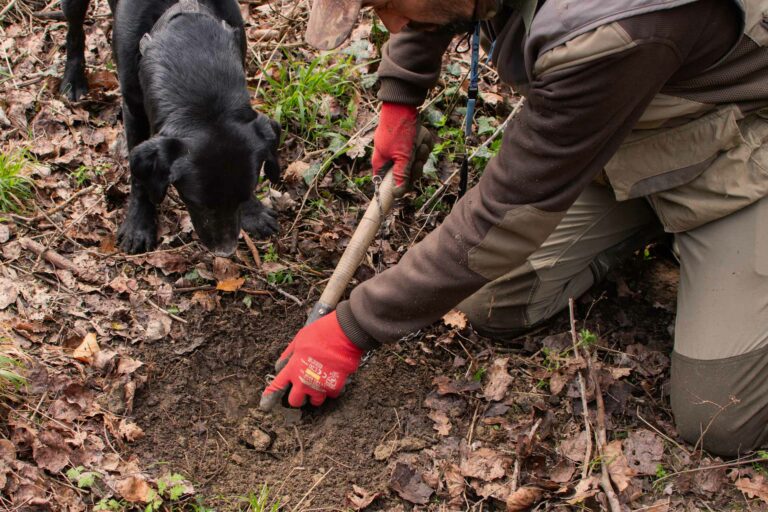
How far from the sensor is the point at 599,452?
296 cm

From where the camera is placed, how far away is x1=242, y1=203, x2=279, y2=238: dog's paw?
4012mm

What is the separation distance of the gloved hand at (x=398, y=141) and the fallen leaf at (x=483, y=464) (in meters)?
1.29

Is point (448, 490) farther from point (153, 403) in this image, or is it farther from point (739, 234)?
point (739, 234)

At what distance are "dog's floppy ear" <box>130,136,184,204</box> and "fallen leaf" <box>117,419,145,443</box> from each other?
1.05 metres

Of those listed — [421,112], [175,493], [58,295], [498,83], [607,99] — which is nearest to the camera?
[607,99]

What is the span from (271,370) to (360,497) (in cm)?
81

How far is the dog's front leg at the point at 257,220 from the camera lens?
4012mm

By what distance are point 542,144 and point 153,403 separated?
1.91 m

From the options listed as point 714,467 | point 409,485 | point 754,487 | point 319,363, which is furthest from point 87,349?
point 754,487

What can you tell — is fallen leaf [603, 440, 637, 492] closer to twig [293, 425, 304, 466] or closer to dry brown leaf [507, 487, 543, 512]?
dry brown leaf [507, 487, 543, 512]

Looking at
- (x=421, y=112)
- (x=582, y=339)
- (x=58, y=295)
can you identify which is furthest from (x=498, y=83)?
(x=58, y=295)

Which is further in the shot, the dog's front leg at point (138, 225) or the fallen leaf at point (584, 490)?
the dog's front leg at point (138, 225)

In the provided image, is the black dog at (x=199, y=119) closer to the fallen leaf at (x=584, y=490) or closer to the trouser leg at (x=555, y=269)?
the trouser leg at (x=555, y=269)

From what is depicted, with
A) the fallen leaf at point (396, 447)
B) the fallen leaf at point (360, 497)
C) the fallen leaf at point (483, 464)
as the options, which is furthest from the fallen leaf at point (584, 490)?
the fallen leaf at point (360, 497)
